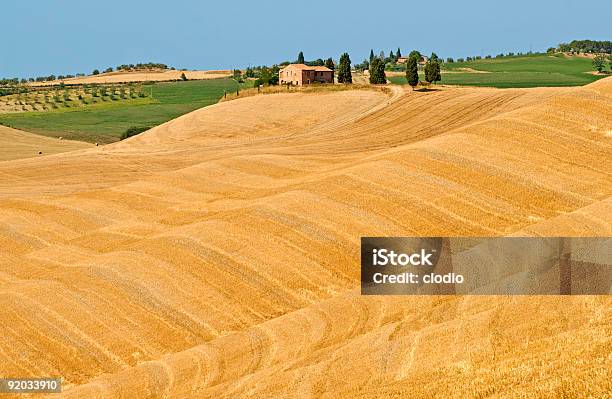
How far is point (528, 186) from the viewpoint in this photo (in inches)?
1954

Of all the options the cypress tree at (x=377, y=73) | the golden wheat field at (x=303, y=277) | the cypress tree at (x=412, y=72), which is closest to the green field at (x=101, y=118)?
the cypress tree at (x=377, y=73)

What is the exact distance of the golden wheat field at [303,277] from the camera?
83.9 ft

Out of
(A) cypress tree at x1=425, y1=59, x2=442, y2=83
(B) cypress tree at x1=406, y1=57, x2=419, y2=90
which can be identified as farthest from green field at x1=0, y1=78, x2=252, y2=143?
(A) cypress tree at x1=425, y1=59, x2=442, y2=83

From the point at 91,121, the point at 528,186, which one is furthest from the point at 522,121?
the point at 91,121

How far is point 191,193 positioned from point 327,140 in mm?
34902

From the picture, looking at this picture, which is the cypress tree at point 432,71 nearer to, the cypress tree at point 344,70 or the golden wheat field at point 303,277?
the cypress tree at point 344,70

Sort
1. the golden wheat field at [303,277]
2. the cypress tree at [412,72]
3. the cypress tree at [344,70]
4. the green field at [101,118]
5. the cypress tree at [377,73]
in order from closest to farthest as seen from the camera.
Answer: the golden wheat field at [303,277], the cypress tree at [412,72], the cypress tree at [377,73], the cypress tree at [344,70], the green field at [101,118]

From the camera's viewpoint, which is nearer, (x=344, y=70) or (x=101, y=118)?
(x=344, y=70)

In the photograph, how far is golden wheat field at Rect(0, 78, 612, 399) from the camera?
25.6 m

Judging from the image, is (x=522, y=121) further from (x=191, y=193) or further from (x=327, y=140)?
(x=327, y=140)

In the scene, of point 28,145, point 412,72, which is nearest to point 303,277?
point 412,72

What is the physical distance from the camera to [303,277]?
132 feet

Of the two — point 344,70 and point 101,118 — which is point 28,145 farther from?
point 344,70

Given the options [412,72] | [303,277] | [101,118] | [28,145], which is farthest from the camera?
[101,118]
